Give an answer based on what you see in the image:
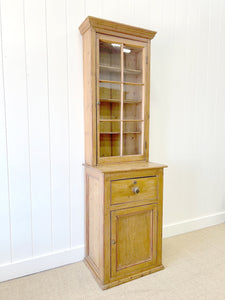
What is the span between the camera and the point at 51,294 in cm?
159

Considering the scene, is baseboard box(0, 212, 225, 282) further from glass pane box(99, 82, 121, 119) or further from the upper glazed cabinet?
glass pane box(99, 82, 121, 119)

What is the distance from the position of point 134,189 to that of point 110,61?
1.06m

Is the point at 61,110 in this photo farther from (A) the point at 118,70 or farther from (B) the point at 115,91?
(A) the point at 118,70

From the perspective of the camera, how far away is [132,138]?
196 cm

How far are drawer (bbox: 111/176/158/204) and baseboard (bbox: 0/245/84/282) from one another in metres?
0.72

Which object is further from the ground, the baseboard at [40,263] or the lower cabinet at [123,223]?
the lower cabinet at [123,223]

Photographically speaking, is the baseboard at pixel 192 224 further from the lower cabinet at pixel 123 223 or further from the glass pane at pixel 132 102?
the glass pane at pixel 132 102

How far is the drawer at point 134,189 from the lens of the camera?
5.45ft

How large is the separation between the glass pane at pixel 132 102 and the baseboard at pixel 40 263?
1280 mm

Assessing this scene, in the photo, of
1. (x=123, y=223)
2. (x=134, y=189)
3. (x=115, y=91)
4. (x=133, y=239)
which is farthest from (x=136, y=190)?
(x=115, y=91)

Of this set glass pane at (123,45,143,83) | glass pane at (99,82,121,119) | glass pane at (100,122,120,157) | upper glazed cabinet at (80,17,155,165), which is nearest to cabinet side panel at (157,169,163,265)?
upper glazed cabinet at (80,17,155,165)

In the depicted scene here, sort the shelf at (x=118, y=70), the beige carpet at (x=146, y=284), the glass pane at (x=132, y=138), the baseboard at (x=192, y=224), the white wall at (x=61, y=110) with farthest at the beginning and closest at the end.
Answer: the baseboard at (x=192, y=224), the glass pane at (x=132, y=138), the shelf at (x=118, y=70), the white wall at (x=61, y=110), the beige carpet at (x=146, y=284)

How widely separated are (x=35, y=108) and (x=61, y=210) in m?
0.90

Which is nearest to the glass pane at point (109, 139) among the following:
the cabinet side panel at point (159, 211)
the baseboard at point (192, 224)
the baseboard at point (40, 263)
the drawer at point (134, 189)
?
the drawer at point (134, 189)
